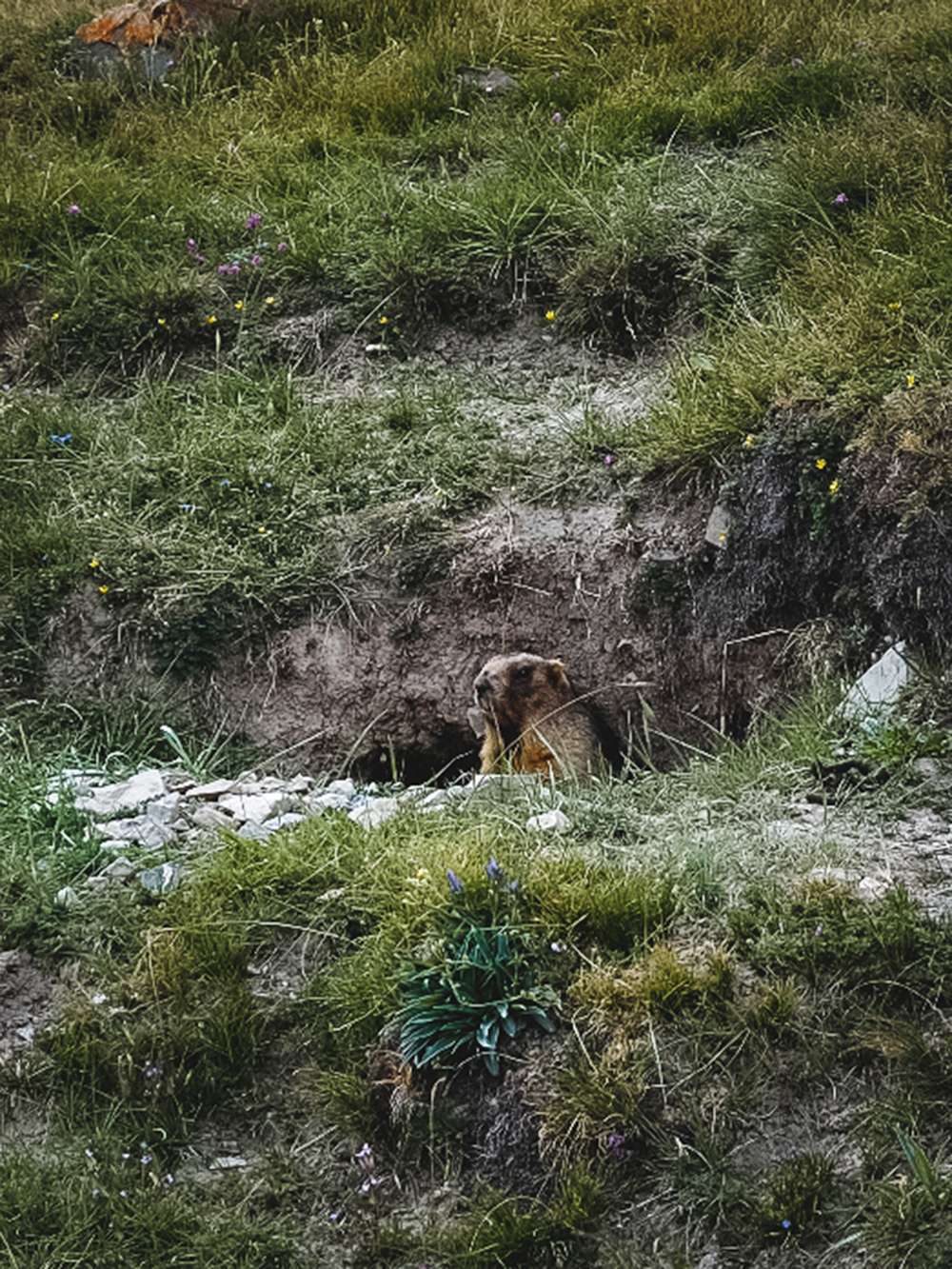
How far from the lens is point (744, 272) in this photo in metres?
7.35

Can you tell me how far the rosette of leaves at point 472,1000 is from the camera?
394 centimetres

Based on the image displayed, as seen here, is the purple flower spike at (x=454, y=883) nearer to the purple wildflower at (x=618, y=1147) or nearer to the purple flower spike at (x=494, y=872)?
the purple flower spike at (x=494, y=872)

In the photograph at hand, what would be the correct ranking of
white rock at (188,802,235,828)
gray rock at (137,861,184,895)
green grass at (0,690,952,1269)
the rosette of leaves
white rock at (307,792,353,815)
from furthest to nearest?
1. white rock at (307,792,353,815)
2. white rock at (188,802,235,828)
3. gray rock at (137,861,184,895)
4. the rosette of leaves
5. green grass at (0,690,952,1269)

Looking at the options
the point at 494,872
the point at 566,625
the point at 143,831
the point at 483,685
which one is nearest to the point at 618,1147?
the point at 494,872

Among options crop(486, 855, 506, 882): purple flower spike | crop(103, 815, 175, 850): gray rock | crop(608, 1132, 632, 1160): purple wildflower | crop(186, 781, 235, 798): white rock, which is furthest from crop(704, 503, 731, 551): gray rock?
crop(608, 1132, 632, 1160): purple wildflower

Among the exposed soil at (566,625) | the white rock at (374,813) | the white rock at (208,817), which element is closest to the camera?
the white rock at (374,813)

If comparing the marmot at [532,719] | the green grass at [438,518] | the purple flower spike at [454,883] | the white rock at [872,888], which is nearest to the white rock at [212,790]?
the green grass at [438,518]

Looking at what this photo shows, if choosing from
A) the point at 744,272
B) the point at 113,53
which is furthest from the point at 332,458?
the point at 113,53

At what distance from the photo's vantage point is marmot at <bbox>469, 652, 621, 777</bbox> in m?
6.08

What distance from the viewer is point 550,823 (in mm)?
4746

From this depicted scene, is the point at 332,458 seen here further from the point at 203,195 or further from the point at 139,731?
the point at 203,195

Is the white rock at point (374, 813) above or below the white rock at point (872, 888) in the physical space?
below

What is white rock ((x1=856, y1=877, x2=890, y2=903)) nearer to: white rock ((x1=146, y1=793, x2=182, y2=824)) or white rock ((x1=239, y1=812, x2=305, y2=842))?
white rock ((x1=239, y1=812, x2=305, y2=842))

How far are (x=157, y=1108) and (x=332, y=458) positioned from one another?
3681 mm
